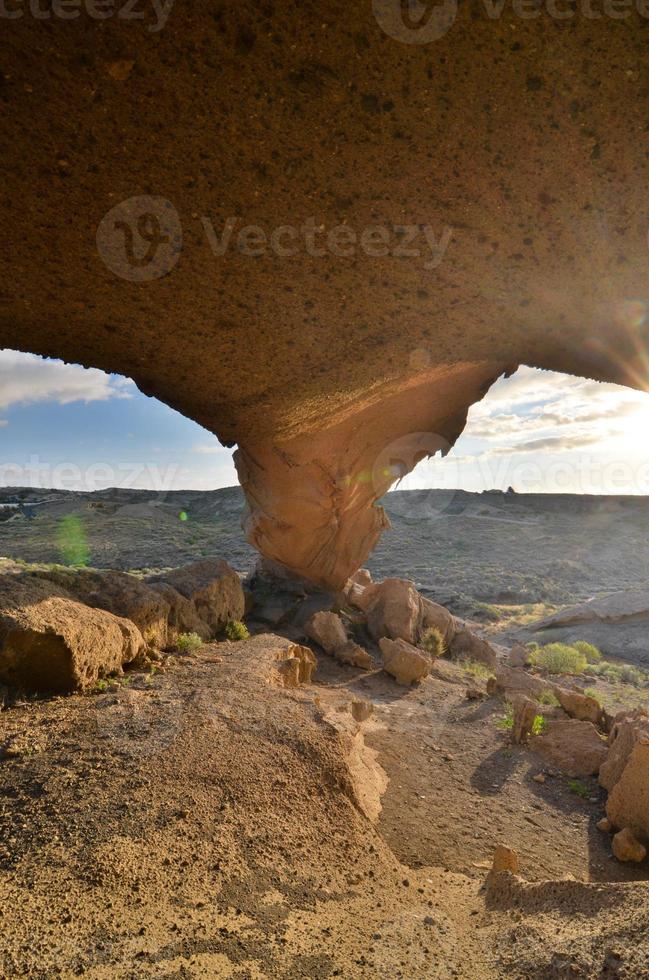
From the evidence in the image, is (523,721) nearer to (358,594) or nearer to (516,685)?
(516,685)

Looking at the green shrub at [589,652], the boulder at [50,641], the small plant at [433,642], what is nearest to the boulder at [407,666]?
the small plant at [433,642]

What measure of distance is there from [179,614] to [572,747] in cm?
513

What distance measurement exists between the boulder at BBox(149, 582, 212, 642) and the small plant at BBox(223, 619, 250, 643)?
482 millimetres

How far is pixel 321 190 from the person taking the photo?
3.15m

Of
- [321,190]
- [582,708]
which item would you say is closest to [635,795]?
[582,708]

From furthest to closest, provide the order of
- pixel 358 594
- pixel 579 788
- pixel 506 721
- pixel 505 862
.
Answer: pixel 358 594
pixel 506 721
pixel 579 788
pixel 505 862

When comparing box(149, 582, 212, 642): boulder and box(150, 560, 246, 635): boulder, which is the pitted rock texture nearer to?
box(149, 582, 212, 642): boulder

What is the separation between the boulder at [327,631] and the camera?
10402 mm

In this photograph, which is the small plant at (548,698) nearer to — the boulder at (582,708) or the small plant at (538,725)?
the boulder at (582,708)

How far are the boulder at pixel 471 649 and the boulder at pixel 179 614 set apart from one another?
6284 mm

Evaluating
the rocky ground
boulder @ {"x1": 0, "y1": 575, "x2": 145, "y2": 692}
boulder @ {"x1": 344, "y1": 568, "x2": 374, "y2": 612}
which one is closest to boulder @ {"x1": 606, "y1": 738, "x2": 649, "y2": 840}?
the rocky ground

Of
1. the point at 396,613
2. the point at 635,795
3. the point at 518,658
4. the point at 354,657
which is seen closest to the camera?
the point at 635,795

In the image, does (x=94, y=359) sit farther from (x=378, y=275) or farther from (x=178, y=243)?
(x=378, y=275)

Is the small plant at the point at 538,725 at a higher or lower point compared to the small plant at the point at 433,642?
higher
